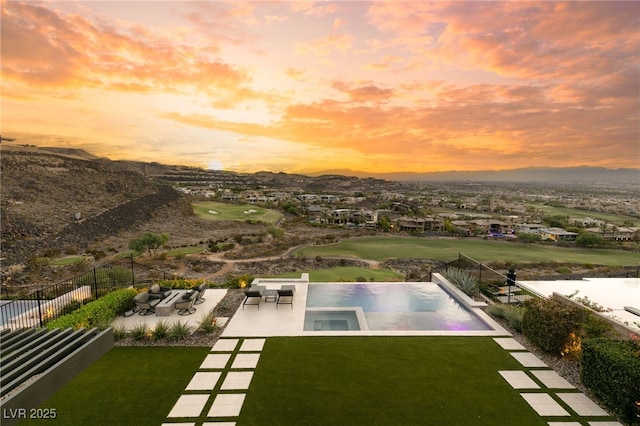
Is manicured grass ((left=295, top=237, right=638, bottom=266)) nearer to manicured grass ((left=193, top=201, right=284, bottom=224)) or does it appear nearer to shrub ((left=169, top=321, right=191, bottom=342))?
manicured grass ((left=193, top=201, right=284, bottom=224))

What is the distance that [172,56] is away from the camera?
20406mm

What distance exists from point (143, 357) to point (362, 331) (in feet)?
19.5

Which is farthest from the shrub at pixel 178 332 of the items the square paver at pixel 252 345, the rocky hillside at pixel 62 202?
the rocky hillside at pixel 62 202

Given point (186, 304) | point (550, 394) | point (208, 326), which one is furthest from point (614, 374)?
point (186, 304)

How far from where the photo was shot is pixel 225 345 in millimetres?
8133

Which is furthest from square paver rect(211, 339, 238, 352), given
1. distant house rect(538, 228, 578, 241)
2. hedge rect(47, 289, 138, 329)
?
distant house rect(538, 228, 578, 241)

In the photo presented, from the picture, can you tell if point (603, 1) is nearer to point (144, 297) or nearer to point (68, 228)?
point (144, 297)

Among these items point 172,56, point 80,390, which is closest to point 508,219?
point 172,56

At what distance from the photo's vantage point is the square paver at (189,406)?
554 cm

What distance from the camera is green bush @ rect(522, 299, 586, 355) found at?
7.51m

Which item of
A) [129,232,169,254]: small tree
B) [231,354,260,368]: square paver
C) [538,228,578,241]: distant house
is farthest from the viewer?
[538,228,578,241]: distant house

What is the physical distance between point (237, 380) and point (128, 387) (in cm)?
226

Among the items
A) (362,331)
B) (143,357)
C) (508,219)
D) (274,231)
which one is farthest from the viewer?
(508,219)

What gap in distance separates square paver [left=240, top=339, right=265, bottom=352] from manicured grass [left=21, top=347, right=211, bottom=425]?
37.6 inches
